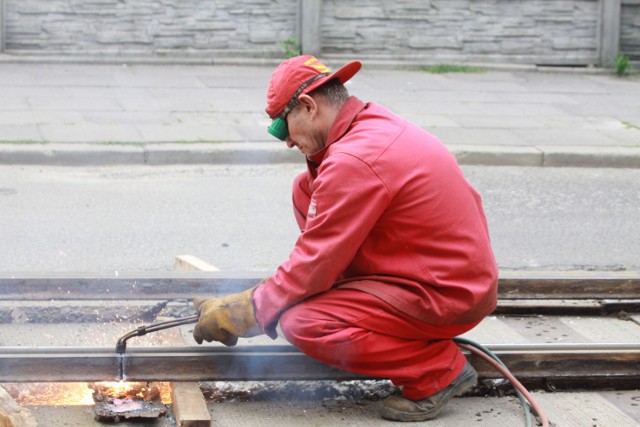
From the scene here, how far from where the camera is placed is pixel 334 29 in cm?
1410

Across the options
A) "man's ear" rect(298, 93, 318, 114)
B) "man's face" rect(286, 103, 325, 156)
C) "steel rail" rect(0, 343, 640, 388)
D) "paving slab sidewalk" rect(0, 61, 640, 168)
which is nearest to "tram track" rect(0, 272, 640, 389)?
"steel rail" rect(0, 343, 640, 388)

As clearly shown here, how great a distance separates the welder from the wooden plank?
0.83 ft

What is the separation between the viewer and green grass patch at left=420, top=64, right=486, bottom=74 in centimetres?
1407

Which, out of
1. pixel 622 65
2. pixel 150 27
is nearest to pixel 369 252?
pixel 150 27

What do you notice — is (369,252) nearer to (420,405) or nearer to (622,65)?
(420,405)

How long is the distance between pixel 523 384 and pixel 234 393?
48.1 inches

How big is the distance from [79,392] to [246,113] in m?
6.71

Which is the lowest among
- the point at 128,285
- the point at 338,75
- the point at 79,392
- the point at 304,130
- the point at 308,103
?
the point at 79,392

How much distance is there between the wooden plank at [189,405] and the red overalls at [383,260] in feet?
1.24

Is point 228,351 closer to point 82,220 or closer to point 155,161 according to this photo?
point 82,220

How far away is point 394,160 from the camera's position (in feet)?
13.5

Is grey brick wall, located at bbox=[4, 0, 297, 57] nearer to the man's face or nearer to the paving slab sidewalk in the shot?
the paving slab sidewalk

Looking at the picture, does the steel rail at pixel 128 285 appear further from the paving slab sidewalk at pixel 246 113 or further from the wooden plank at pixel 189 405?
the paving slab sidewalk at pixel 246 113

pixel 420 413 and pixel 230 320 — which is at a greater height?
pixel 230 320
